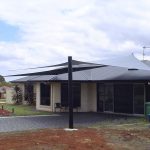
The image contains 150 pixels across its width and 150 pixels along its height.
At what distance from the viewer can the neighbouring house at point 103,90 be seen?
25.8 m

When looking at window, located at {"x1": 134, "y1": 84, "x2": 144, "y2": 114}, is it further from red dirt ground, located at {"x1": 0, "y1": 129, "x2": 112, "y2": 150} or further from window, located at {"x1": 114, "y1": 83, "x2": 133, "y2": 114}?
red dirt ground, located at {"x1": 0, "y1": 129, "x2": 112, "y2": 150}

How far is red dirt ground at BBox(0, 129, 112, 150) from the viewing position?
13.2 metres

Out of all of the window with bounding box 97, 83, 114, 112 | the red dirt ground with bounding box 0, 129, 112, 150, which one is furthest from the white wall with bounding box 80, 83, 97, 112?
the red dirt ground with bounding box 0, 129, 112, 150

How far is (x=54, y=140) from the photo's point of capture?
Answer: 48.0 feet

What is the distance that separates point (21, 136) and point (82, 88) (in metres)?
14.6

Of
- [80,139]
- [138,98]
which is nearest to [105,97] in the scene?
[138,98]

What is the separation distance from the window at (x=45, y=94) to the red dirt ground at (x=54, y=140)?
514 inches

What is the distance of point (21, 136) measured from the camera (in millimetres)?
15867

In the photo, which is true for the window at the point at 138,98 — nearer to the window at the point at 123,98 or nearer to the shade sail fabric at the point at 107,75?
the window at the point at 123,98

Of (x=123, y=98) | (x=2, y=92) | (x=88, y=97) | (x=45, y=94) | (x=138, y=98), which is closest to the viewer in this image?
(x=138, y=98)

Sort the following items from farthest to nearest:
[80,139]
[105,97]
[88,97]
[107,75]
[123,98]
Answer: [88,97] < [105,97] < [107,75] < [123,98] < [80,139]

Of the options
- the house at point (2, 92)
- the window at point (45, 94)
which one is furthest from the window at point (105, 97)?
the house at point (2, 92)

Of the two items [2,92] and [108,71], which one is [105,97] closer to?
[108,71]

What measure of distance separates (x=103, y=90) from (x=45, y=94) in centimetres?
460
